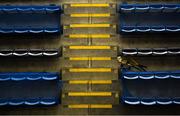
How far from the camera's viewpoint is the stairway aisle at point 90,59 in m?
7.81

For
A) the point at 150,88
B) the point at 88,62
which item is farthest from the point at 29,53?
the point at 150,88

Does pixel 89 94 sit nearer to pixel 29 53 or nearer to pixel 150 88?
pixel 150 88

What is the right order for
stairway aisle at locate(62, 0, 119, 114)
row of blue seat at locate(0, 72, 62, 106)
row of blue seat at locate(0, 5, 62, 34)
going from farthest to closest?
stairway aisle at locate(62, 0, 119, 114)
row of blue seat at locate(0, 5, 62, 34)
row of blue seat at locate(0, 72, 62, 106)

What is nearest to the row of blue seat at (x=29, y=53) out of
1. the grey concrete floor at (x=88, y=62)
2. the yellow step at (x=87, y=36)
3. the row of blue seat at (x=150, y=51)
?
the grey concrete floor at (x=88, y=62)

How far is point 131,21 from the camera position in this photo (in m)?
7.77

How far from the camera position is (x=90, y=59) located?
788cm

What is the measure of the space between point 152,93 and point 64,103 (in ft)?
7.93

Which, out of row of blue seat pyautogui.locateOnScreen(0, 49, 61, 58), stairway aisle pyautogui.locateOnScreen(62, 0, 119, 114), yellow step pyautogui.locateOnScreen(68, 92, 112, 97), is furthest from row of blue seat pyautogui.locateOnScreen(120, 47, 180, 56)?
row of blue seat pyautogui.locateOnScreen(0, 49, 61, 58)

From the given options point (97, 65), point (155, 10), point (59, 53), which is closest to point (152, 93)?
point (97, 65)

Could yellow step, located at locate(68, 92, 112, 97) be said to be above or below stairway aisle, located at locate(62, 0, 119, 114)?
below

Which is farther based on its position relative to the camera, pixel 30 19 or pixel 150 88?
pixel 30 19

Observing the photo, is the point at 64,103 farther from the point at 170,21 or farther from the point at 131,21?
the point at 170,21

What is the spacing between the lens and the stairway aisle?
7812 millimetres

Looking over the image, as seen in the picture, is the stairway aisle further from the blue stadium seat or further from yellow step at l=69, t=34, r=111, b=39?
the blue stadium seat
